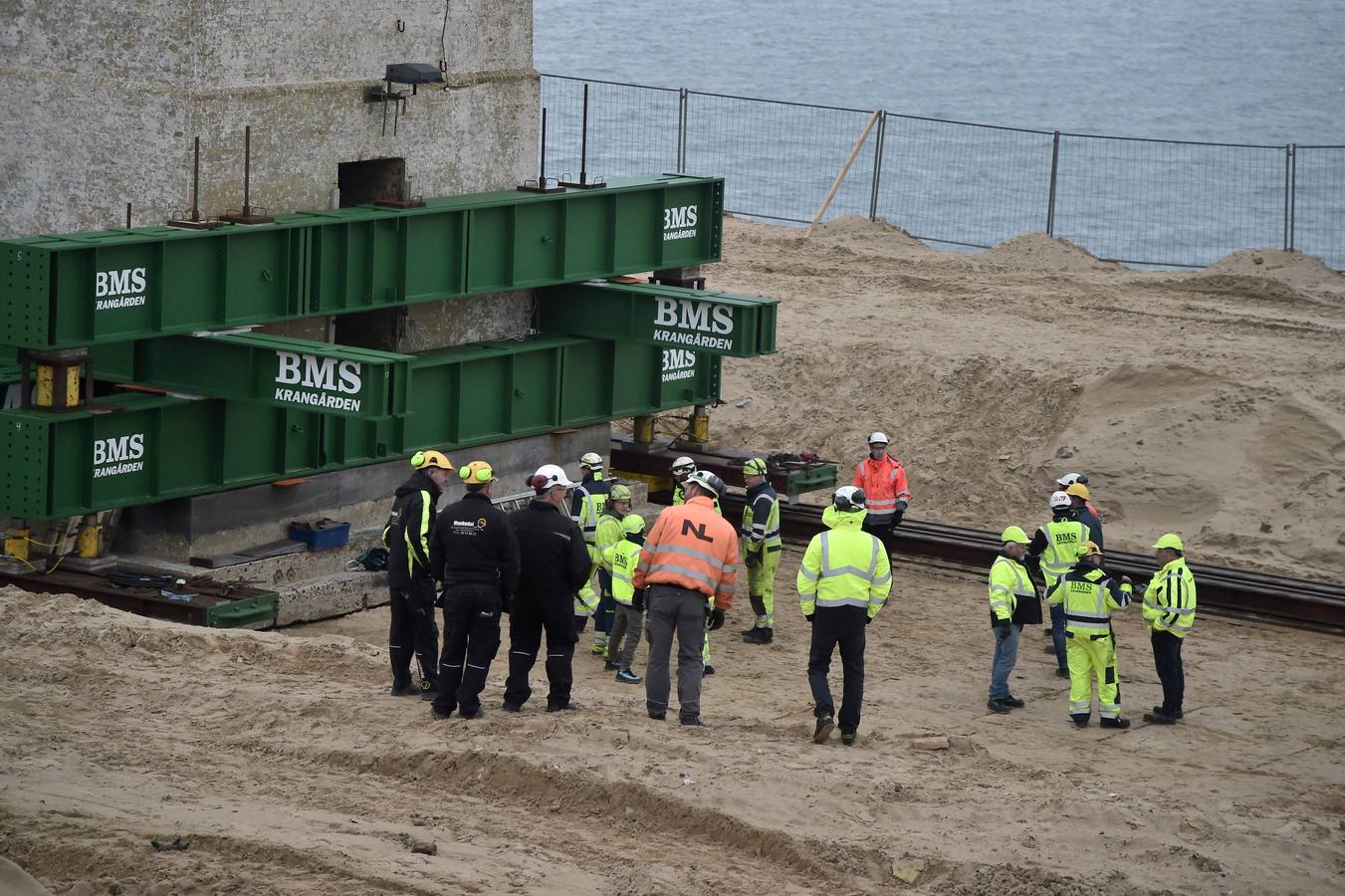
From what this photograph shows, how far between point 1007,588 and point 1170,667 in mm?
1442

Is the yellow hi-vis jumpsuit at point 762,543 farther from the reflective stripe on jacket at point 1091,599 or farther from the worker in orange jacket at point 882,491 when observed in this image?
the reflective stripe on jacket at point 1091,599

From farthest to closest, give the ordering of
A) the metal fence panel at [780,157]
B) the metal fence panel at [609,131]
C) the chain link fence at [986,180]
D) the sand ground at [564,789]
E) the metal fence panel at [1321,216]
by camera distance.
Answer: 1. the metal fence panel at [609,131]
2. the metal fence panel at [780,157]
3. the chain link fence at [986,180]
4. the metal fence panel at [1321,216]
5. the sand ground at [564,789]

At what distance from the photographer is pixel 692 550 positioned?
14102 millimetres

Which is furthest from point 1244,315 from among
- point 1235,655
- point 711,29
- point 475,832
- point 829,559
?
point 711,29

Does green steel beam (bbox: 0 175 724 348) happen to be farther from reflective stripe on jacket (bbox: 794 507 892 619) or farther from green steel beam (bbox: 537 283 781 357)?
reflective stripe on jacket (bbox: 794 507 892 619)

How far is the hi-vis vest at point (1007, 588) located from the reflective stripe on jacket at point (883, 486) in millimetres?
3199

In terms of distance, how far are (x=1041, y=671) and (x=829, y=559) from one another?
4.42 m

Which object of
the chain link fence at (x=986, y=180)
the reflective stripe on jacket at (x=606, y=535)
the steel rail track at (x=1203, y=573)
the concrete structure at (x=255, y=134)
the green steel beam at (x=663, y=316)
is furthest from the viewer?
the chain link fence at (x=986, y=180)

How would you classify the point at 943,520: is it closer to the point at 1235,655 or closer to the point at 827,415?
the point at 827,415

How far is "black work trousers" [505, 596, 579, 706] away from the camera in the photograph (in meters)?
13.6

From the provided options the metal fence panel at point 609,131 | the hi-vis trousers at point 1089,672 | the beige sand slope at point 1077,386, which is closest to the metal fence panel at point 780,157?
the metal fence panel at point 609,131

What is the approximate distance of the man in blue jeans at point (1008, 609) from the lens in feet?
53.8

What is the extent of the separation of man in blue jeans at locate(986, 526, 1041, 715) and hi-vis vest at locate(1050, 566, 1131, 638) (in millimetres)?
776

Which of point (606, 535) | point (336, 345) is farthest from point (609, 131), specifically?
point (606, 535)
